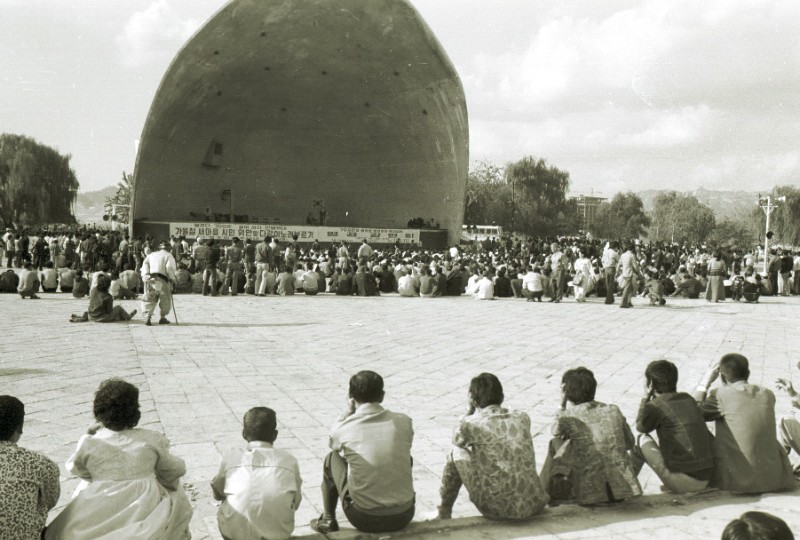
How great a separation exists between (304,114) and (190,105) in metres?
6.74

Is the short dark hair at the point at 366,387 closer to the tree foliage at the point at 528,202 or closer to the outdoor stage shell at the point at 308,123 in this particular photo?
the outdoor stage shell at the point at 308,123

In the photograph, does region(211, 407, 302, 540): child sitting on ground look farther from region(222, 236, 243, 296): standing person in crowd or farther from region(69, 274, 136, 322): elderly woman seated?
region(222, 236, 243, 296): standing person in crowd

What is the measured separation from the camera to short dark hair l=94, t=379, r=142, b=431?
281 centimetres

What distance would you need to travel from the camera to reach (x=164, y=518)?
107 inches

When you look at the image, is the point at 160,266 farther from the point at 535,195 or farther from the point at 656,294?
the point at 535,195

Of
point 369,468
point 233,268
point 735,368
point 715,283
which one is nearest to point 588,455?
point 735,368

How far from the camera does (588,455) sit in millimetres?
3518

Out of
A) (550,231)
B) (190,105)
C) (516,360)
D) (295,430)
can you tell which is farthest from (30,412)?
(550,231)

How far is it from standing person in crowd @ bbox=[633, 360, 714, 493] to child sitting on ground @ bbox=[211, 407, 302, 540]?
1.93 metres

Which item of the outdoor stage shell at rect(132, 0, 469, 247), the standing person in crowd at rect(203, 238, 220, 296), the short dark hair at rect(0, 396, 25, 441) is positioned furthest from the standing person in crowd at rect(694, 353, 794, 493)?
the outdoor stage shell at rect(132, 0, 469, 247)

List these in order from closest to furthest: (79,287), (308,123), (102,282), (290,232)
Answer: (102,282)
(79,287)
(290,232)
(308,123)

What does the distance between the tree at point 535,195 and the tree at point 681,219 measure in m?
14.6

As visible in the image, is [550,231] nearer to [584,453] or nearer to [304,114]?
[304,114]

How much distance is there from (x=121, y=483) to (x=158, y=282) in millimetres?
7599
